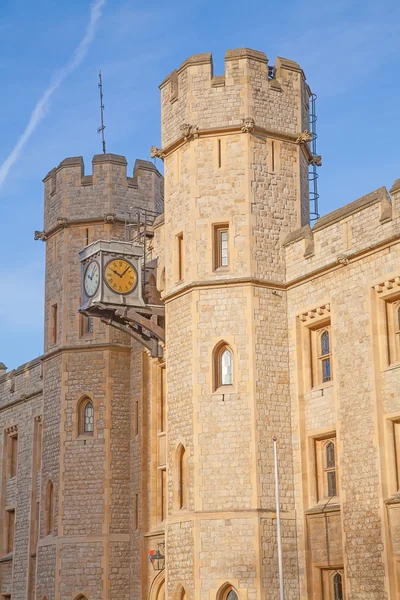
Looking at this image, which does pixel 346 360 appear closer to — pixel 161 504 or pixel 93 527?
pixel 161 504

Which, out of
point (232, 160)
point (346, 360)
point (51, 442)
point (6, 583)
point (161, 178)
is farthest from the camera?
point (6, 583)

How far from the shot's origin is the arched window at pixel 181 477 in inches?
940

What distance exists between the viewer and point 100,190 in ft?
102

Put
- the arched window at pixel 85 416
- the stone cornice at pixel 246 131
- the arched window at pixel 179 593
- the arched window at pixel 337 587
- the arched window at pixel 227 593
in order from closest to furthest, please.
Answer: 1. the arched window at pixel 337 587
2. the arched window at pixel 227 593
3. the arched window at pixel 179 593
4. the stone cornice at pixel 246 131
5. the arched window at pixel 85 416

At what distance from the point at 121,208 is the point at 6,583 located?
13.4 meters

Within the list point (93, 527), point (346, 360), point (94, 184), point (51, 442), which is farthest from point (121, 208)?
point (346, 360)

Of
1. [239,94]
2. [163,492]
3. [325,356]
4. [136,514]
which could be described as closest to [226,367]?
[325,356]

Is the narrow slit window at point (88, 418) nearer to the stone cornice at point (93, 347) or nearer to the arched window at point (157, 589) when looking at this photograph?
the stone cornice at point (93, 347)

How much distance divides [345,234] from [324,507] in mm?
5576

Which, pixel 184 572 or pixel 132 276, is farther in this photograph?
pixel 132 276

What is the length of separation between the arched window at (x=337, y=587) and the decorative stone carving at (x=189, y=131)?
1005cm

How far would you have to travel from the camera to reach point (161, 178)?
32.7m

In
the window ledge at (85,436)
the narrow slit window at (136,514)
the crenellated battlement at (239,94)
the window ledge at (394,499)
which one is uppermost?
the crenellated battlement at (239,94)

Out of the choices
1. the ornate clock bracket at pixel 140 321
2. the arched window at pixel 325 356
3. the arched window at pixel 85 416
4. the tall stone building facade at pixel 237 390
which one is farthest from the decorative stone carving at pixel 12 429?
the arched window at pixel 325 356
